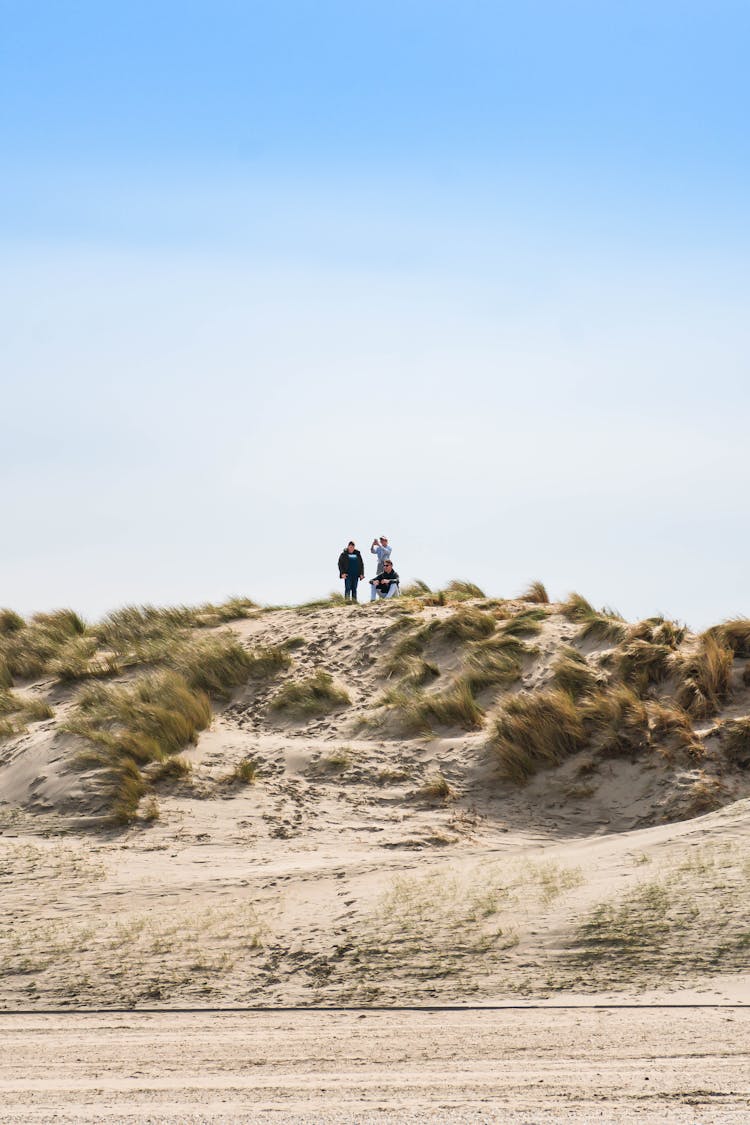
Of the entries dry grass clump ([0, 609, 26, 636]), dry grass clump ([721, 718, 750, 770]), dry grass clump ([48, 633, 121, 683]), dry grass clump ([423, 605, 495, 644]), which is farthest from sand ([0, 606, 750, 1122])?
dry grass clump ([0, 609, 26, 636])

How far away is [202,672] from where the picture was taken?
18.1 metres

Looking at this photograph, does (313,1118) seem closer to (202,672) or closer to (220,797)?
(220,797)

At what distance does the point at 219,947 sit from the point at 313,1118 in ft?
13.9

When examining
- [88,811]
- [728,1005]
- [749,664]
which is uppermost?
[749,664]

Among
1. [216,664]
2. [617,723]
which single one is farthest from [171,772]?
[617,723]

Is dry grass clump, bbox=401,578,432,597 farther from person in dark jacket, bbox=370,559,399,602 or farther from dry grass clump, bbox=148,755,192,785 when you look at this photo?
dry grass clump, bbox=148,755,192,785

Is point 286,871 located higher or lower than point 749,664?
lower

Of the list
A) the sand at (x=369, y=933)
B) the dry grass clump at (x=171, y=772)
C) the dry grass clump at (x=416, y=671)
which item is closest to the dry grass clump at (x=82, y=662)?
the sand at (x=369, y=933)

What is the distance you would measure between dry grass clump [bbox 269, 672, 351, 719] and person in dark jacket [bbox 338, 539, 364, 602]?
7.06 metres

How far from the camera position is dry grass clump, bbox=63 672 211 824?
49.2ft

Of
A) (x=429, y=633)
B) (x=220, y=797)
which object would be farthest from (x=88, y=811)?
(x=429, y=633)

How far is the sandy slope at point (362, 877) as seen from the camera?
31.1 feet

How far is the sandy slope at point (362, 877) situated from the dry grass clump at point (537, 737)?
0.64 feet

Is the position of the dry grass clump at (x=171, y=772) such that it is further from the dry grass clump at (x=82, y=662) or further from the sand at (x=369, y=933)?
the dry grass clump at (x=82, y=662)
